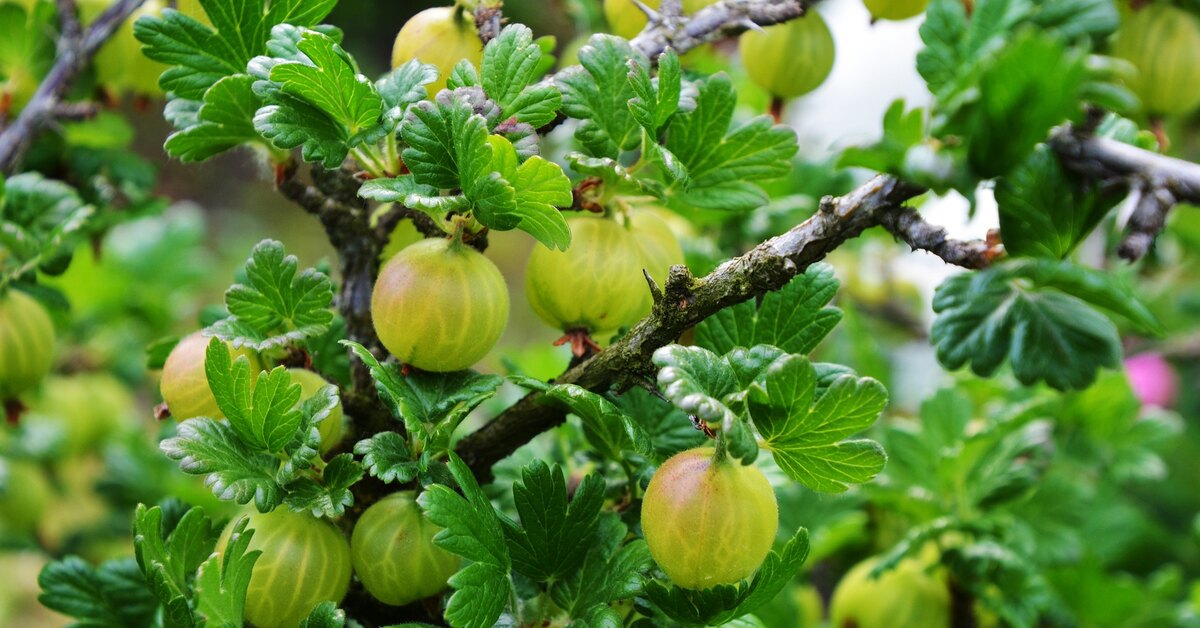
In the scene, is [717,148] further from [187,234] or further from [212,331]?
[187,234]

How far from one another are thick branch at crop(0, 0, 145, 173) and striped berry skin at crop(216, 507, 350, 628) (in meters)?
0.54

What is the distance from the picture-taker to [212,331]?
583 millimetres

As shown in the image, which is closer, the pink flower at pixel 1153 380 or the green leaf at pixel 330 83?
the green leaf at pixel 330 83

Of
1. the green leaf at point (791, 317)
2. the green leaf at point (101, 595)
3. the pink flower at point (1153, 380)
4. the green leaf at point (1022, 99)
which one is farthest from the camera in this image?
the pink flower at point (1153, 380)

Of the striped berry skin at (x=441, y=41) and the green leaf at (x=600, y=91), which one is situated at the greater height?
the striped berry skin at (x=441, y=41)

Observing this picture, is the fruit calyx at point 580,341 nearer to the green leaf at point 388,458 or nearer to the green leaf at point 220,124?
the green leaf at point 388,458

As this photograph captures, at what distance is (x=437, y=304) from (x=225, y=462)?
0.15m

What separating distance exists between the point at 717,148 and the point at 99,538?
4.06ft

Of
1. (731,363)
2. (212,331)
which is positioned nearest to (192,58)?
(212,331)

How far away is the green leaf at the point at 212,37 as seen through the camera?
24.7 inches

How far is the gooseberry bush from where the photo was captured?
19.0 inches

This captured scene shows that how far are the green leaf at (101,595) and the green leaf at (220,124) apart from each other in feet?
1.06

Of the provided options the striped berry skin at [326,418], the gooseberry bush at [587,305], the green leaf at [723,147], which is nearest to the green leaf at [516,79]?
the gooseberry bush at [587,305]

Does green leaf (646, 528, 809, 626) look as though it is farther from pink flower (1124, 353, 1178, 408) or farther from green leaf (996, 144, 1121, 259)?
pink flower (1124, 353, 1178, 408)
